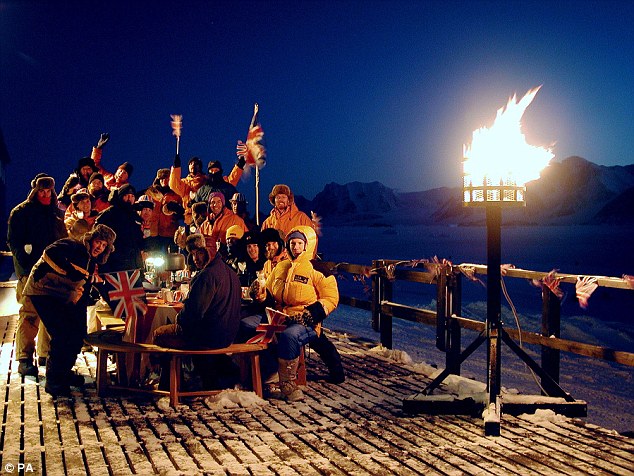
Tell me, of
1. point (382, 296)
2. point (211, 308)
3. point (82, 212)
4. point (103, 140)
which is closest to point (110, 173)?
point (103, 140)

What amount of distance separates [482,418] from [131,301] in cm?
313

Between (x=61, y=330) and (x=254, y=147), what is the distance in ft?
20.5

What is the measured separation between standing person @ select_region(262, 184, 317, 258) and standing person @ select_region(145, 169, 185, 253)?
221 cm

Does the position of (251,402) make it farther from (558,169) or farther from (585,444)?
(558,169)

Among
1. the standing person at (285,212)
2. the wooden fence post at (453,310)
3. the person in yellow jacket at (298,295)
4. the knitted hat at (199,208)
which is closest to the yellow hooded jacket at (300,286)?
the person in yellow jacket at (298,295)

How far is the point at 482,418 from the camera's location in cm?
569

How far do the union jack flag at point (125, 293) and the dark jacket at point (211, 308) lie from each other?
58 centimetres

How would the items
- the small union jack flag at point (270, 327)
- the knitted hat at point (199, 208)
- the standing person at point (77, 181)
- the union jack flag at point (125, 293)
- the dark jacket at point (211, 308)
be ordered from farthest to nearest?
the standing person at point (77, 181) → the knitted hat at point (199, 208) → the small union jack flag at point (270, 327) → the union jack flag at point (125, 293) → the dark jacket at point (211, 308)

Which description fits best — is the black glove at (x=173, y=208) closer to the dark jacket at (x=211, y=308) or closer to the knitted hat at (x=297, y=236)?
the knitted hat at (x=297, y=236)

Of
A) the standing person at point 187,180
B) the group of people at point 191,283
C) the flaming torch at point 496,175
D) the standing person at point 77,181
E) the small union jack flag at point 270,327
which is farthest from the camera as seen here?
the standing person at point 187,180

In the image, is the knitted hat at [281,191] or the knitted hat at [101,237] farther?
the knitted hat at [281,191]

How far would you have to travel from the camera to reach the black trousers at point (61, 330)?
20.6 ft

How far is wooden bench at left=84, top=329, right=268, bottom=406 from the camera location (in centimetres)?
606

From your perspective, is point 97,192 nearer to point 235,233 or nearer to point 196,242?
point 235,233
